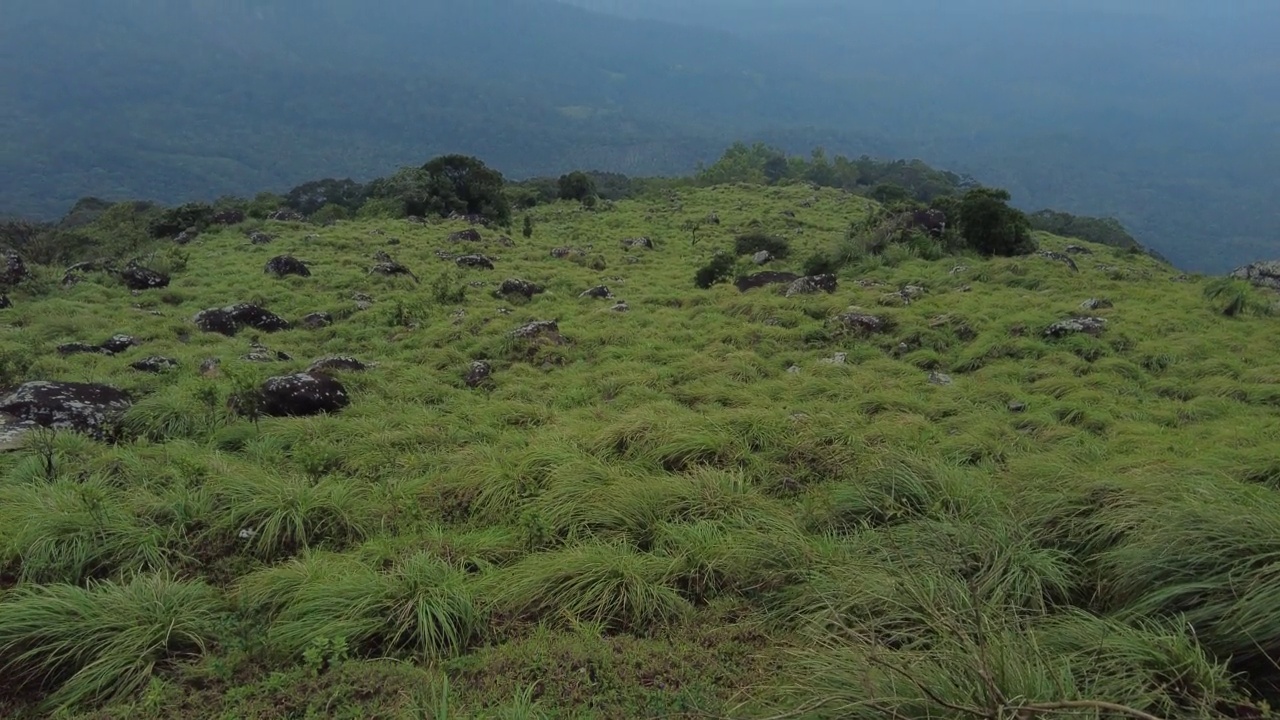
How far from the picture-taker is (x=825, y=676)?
273 centimetres

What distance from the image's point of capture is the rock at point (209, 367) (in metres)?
9.80

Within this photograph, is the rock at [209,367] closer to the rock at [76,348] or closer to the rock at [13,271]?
the rock at [76,348]

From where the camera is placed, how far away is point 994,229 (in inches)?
774

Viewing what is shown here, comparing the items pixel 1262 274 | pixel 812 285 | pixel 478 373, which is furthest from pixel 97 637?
pixel 1262 274

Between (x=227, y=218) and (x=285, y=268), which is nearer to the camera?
(x=285, y=268)

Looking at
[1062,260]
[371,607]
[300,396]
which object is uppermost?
[1062,260]

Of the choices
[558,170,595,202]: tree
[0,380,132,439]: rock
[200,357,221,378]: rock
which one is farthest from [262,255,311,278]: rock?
[558,170,595,202]: tree

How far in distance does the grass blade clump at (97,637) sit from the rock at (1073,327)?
12476mm

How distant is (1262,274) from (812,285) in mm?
10947

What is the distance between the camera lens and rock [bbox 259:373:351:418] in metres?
8.21

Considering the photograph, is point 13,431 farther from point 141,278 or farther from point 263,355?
point 141,278

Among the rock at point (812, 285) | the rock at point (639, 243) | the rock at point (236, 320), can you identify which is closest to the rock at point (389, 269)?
the rock at point (236, 320)

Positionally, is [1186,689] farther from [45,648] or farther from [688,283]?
[688,283]

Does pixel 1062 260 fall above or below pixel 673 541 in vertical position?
above
